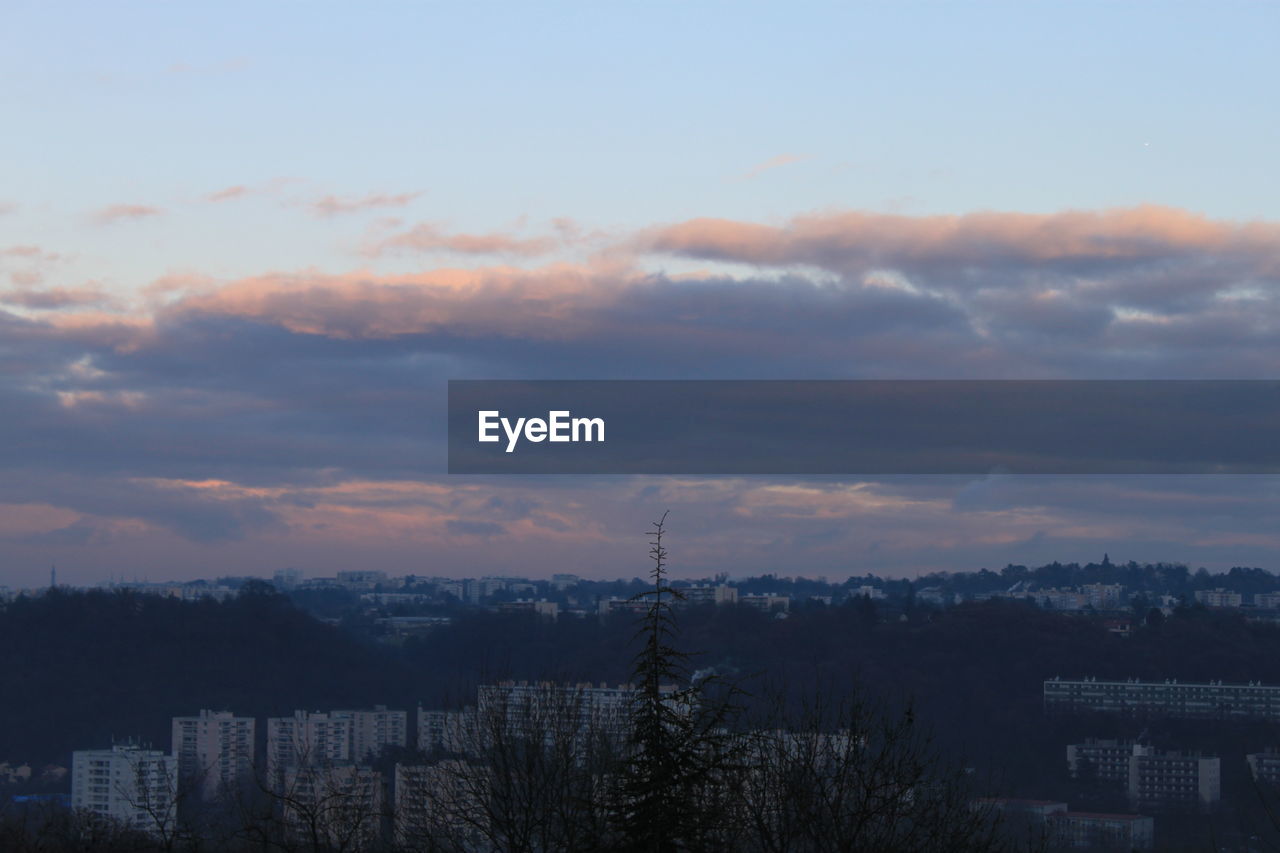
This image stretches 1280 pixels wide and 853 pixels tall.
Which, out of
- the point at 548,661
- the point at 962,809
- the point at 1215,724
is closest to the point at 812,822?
the point at 962,809

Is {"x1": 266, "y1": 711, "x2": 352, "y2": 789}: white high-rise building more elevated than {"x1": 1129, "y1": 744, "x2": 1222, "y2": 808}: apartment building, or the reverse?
{"x1": 266, "y1": 711, "x2": 352, "y2": 789}: white high-rise building

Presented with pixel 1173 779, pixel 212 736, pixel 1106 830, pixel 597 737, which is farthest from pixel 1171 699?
pixel 597 737

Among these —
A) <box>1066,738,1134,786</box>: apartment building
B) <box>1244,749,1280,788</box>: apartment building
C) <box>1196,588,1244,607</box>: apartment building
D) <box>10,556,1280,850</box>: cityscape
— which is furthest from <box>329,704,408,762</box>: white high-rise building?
<box>1196,588,1244,607</box>: apartment building

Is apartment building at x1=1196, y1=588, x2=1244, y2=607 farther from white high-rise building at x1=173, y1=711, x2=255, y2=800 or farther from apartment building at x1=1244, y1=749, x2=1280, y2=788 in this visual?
white high-rise building at x1=173, y1=711, x2=255, y2=800

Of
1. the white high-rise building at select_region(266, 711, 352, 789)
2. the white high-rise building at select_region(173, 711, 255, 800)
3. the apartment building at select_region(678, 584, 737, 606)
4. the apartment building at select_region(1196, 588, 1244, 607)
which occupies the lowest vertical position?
the white high-rise building at select_region(173, 711, 255, 800)

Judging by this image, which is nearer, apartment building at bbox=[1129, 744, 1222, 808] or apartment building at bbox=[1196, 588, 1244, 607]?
apartment building at bbox=[1129, 744, 1222, 808]

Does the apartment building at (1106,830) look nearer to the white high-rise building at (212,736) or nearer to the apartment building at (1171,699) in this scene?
the apartment building at (1171,699)

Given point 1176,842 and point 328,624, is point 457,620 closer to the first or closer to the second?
point 328,624

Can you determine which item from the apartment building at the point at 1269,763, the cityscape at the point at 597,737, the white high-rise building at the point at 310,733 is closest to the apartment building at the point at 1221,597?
the cityscape at the point at 597,737

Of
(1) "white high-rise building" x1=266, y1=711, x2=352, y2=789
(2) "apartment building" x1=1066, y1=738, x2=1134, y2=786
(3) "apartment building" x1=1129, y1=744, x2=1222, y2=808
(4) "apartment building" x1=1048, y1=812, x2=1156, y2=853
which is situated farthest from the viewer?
(1) "white high-rise building" x1=266, y1=711, x2=352, y2=789
